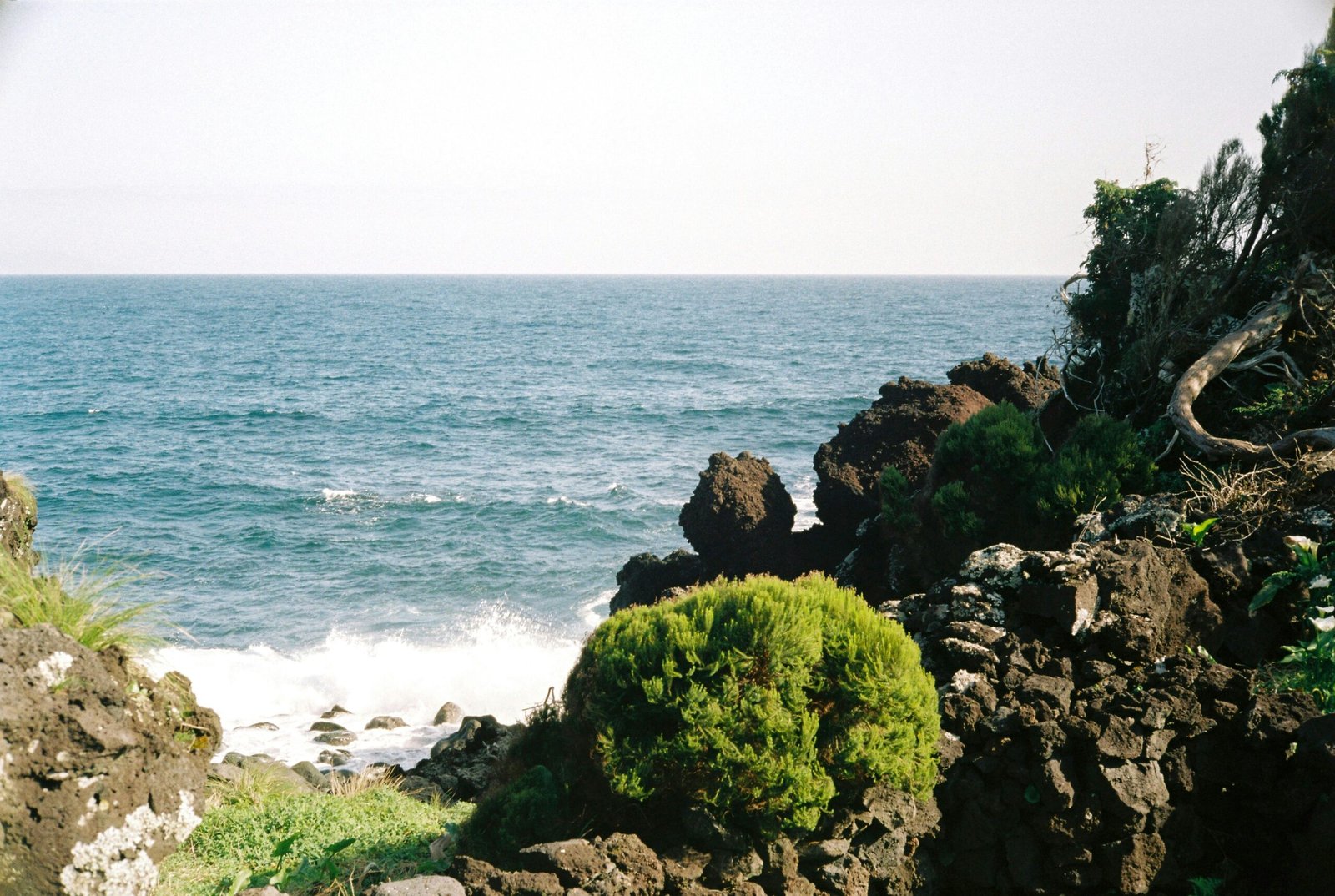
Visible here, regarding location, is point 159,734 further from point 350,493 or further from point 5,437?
point 5,437

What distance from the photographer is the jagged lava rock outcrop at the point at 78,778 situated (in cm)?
555

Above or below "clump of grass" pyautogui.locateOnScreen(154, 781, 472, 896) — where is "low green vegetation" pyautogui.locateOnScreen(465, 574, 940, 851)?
above

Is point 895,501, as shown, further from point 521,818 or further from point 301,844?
point 301,844

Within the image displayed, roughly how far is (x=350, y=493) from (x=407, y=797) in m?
33.1

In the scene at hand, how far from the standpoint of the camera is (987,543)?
15.8 m

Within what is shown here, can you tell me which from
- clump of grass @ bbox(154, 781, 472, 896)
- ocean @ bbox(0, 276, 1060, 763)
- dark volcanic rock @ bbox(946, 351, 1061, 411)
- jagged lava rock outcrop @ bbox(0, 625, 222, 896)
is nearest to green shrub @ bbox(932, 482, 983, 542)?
clump of grass @ bbox(154, 781, 472, 896)

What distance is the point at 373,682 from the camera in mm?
25094

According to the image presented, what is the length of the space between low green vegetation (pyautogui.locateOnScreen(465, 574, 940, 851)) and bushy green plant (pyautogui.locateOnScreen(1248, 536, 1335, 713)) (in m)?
3.95

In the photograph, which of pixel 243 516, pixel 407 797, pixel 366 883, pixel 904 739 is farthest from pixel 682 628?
pixel 243 516

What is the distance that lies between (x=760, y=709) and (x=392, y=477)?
134 ft

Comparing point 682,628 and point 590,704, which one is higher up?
point 682,628

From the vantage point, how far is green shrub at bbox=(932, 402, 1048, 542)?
618 inches

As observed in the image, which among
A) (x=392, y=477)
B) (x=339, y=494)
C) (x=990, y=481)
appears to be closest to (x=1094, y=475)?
(x=990, y=481)

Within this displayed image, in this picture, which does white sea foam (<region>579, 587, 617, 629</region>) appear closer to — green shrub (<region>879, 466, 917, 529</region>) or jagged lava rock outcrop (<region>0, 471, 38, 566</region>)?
green shrub (<region>879, 466, 917, 529</region>)
